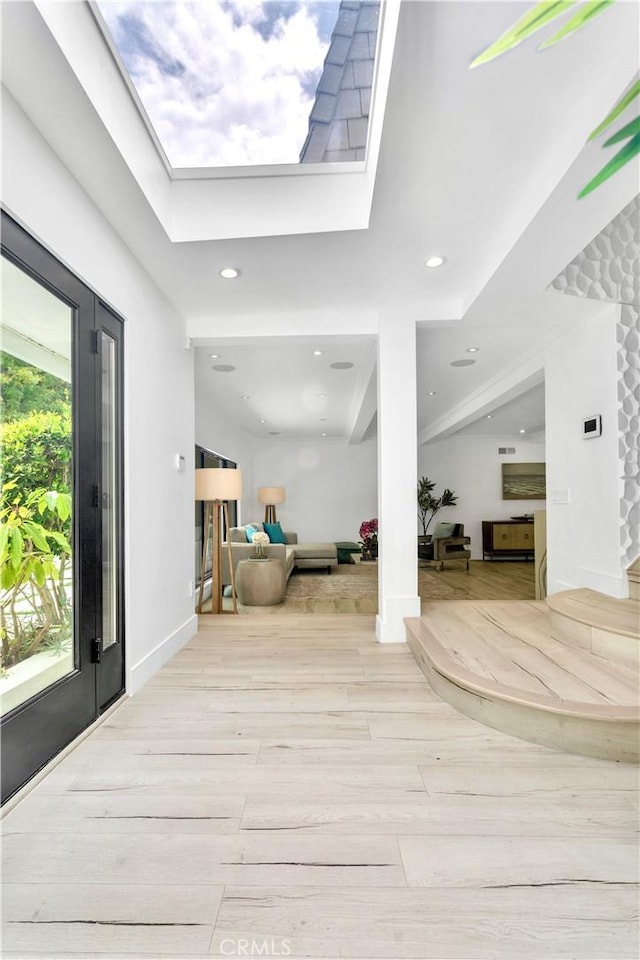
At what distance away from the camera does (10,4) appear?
5.05ft

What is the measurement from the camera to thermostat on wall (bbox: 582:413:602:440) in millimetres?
3689

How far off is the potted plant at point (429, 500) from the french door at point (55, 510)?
7694 mm

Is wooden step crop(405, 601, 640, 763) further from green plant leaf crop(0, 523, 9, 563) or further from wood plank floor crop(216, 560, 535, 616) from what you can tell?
green plant leaf crop(0, 523, 9, 563)

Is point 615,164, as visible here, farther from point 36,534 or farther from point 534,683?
point 534,683

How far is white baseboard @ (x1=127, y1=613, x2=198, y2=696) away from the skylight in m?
2.78

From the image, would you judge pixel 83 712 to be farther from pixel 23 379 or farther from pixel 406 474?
pixel 406 474

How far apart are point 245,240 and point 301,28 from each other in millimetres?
980

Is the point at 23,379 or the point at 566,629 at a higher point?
the point at 23,379

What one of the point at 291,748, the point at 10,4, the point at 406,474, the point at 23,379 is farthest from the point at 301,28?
the point at 291,748

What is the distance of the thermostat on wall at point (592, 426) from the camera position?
12.1 feet

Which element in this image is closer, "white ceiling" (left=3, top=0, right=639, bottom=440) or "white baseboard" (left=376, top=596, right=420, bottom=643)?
"white ceiling" (left=3, top=0, right=639, bottom=440)

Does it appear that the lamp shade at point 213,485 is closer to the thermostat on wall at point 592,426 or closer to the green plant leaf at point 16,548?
the green plant leaf at point 16,548

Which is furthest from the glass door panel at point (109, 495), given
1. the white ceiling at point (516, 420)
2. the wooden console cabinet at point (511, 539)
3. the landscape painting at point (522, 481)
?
the landscape painting at point (522, 481)

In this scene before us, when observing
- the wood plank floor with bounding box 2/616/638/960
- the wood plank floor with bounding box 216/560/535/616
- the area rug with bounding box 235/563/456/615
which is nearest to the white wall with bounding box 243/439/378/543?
the wood plank floor with bounding box 216/560/535/616
